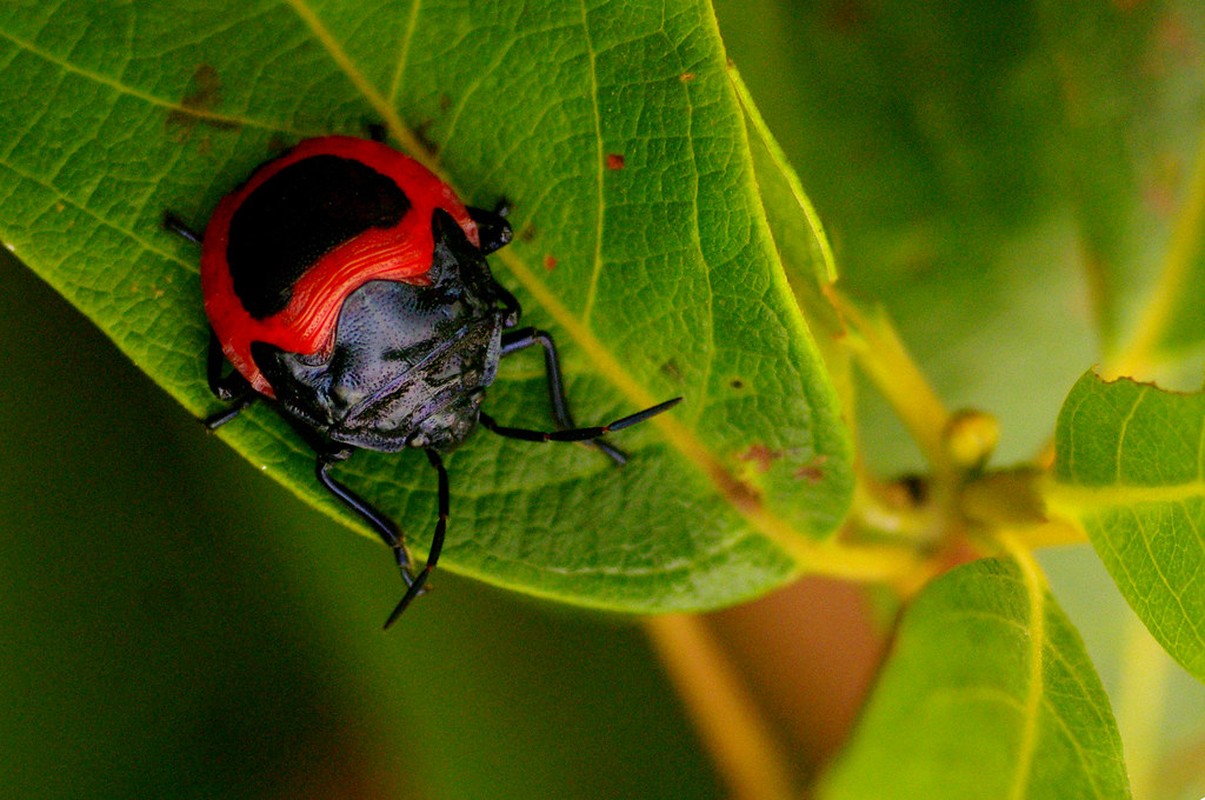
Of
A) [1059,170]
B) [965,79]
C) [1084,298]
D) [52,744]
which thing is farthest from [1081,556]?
[52,744]

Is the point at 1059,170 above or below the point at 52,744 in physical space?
below

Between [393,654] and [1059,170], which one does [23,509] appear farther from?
[1059,170]

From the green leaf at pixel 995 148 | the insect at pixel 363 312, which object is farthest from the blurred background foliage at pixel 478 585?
the insect at pixel 363 312

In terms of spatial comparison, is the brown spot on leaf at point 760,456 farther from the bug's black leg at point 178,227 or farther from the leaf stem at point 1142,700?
the leaf stem at point 1142,700

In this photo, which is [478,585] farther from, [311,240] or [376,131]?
[376,131]

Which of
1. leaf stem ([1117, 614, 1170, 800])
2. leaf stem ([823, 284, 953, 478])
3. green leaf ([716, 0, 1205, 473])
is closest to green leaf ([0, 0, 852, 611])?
leaf stem ([823, 284, 953, 478])

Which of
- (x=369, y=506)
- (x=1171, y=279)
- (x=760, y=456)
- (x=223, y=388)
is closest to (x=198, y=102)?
(x=223, y=388)
